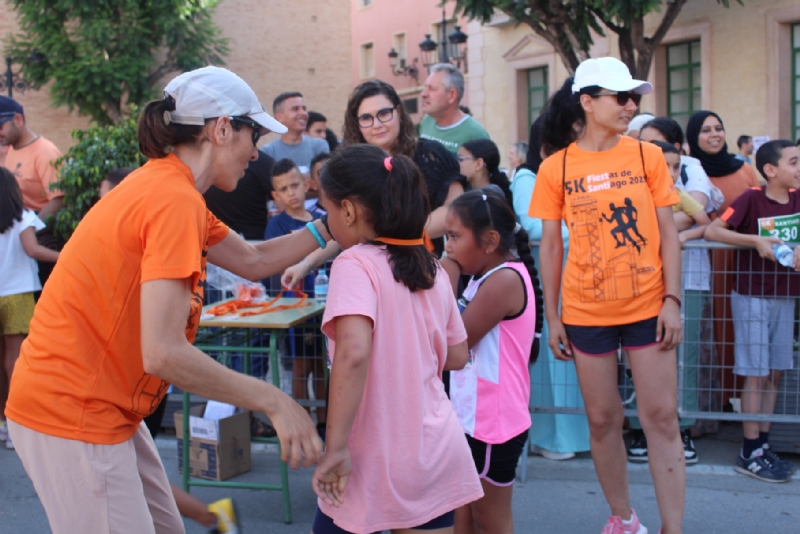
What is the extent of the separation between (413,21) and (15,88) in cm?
1711

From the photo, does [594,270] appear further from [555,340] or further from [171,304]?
[171,304]

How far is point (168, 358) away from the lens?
6.28ft

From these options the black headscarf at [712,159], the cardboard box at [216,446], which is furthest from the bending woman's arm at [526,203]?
the cardboard box at [216,446]

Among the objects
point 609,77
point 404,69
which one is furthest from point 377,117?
point 404,69

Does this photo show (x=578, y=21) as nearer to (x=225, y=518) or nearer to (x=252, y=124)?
(x=225, y=518)

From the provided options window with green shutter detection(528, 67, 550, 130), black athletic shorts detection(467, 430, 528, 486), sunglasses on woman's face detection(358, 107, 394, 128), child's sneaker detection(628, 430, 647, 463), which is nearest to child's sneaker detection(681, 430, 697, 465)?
child's sneaker detection(628, 430, 647, 463)

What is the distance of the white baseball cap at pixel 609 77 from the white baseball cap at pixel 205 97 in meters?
1.75

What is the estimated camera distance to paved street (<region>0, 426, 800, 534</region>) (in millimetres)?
3996

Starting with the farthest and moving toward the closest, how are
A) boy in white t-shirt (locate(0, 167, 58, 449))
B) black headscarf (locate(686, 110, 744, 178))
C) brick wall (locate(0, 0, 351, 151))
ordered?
brick wall (locate(0, 0, 351, 151)) → black headscarf (locate(686, 110, 744, 178)) → boy in white t-shirt (locate(0, 167, 58, 449))

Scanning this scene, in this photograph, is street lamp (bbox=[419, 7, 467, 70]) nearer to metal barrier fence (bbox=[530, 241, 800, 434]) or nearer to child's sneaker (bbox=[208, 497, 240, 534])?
metal barrier fence (bbox=[530, 241, 800, 434])

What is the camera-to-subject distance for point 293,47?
103ft

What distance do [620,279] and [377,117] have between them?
4.19 ft

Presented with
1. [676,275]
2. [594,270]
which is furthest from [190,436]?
[676,275]

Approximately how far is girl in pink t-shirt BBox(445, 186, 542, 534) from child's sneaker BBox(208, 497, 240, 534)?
0.90m
